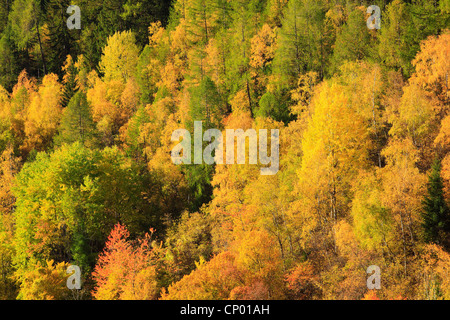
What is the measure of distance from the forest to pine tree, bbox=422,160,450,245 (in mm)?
132

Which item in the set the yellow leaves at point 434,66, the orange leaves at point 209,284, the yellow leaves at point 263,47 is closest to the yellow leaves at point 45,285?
the orange leaves at point 209,284

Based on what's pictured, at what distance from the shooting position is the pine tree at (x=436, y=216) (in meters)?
28.5

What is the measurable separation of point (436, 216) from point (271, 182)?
13069mm

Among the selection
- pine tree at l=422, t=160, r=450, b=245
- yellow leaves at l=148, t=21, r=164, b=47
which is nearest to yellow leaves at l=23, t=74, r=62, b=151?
yellow leaves at l=148, t=21, r=164, b=47

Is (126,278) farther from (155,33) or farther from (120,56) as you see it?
(155,33)

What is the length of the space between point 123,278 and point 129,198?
40.5 ft

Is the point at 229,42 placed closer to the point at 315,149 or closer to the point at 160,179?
the point at 160,179

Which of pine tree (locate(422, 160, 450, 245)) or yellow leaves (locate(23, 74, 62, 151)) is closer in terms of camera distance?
pine tree (locate(422, 160, 450, 245))

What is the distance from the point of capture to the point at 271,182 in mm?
36594

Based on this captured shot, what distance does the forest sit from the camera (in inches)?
1163

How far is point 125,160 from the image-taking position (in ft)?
158

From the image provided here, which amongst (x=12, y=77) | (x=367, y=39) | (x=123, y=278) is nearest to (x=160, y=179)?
(x=123, y=278)

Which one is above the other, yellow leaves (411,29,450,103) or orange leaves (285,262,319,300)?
yellow leaves (411,29,450,103)

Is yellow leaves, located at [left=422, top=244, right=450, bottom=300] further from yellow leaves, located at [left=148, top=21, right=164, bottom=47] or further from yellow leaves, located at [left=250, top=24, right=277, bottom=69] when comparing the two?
yellow leaves, located at [left=148, top=21, right=164, bottom=47]
